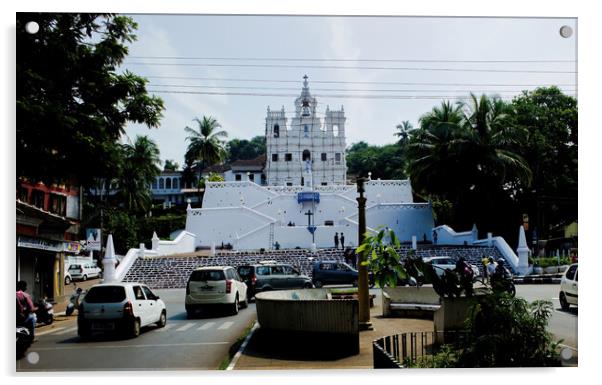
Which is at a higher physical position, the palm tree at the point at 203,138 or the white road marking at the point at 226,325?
the palm tree at the point at 203,138

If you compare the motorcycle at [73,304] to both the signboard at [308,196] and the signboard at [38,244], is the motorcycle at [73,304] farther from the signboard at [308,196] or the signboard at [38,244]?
the signboard at [308,196]

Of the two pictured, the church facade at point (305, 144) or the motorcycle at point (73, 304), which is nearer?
the motorcycle at point (73, 304)

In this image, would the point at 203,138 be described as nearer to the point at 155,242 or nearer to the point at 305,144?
the point at 155,242

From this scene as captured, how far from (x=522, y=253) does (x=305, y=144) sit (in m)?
9.58

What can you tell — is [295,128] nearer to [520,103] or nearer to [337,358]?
[520,103]

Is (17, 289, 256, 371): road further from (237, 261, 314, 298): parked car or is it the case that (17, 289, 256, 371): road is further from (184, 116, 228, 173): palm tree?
(237, 261, 314, 298): parked car

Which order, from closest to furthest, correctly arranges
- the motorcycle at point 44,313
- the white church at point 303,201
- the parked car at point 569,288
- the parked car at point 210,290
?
the parked car at point 569,288, the motorcycle at point 44,313, the parked car at point 210,290, the white church at point 303,201

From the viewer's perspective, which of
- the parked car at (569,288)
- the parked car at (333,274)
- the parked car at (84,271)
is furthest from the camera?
the parked car at (333,274)

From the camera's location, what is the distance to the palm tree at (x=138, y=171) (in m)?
9.36

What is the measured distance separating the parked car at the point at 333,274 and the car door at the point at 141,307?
7.58m

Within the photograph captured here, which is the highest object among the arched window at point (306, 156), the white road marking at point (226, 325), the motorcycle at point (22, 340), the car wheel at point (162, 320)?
the arched window at point (306, 156)

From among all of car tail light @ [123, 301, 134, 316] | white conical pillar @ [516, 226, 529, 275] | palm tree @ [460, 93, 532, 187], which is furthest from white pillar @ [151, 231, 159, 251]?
white conical pillar @ [516, 226, 529, 275]

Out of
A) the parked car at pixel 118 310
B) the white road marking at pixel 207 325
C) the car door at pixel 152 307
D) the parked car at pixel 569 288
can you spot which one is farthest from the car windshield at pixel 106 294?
the parked car at pixel 569 288

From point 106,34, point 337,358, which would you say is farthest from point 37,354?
point 106,34
